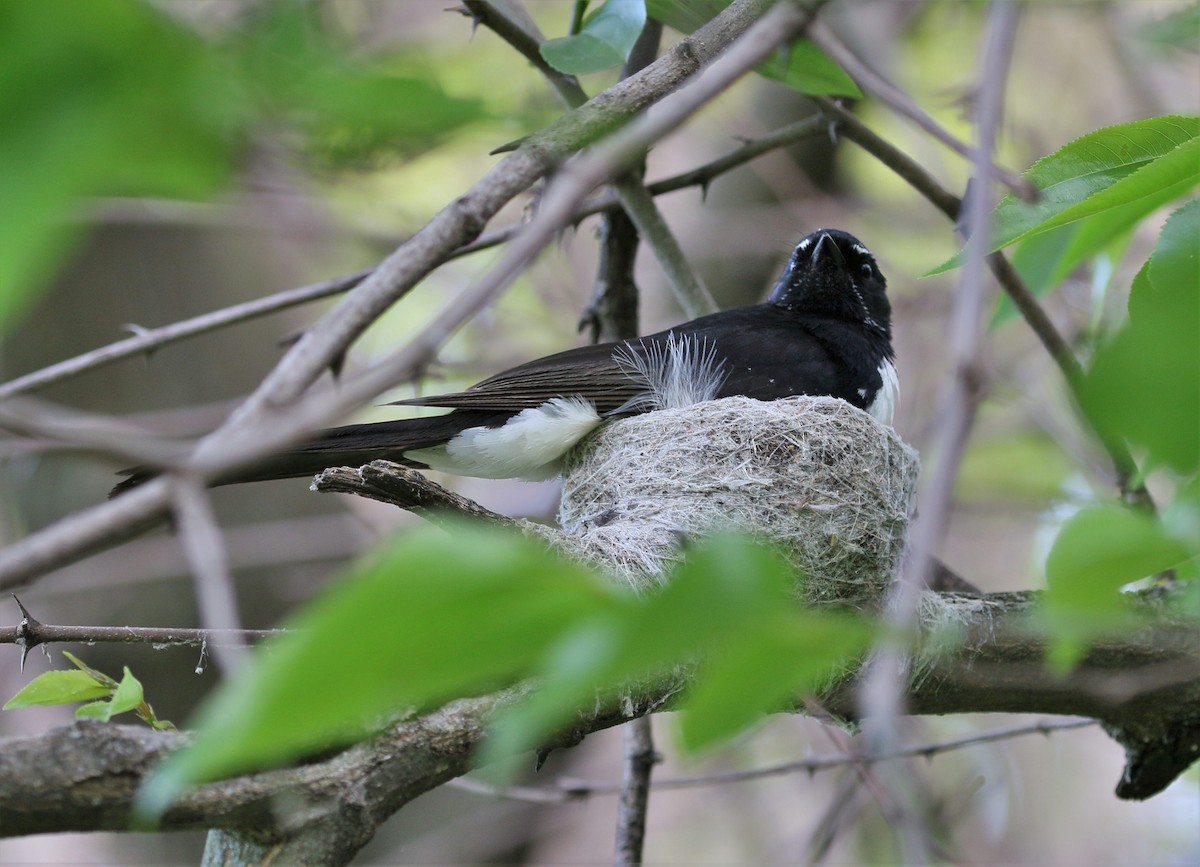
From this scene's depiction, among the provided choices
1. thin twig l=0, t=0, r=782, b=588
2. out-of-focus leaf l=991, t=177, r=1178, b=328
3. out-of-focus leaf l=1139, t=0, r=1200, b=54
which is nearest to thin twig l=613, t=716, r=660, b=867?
out-of-focus leaf l=991, t=177, r=1178, b=328

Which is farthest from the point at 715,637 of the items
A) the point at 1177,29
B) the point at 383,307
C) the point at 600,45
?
the point at 1177,29

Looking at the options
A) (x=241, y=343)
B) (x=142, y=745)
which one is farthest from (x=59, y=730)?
(x=241, y=343)

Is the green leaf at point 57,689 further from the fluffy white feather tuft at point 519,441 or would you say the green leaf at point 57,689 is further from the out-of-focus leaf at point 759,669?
the fluffy white feather tuft at point 519,441

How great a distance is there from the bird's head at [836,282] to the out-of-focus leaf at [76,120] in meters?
3.63

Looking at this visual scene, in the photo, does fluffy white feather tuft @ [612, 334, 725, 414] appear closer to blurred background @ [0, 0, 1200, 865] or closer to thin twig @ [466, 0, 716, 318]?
thin twig @ [466, 0, 716, 318]

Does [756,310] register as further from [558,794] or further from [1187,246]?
[1187,246]

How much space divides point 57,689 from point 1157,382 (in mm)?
1719

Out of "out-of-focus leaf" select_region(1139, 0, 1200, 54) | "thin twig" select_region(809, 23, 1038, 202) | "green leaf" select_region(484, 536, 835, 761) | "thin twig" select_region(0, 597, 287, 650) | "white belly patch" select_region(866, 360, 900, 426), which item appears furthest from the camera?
"white belly patch" select_region(866, 360, 900, 426)

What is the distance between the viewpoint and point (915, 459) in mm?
3324

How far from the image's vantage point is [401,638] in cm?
64

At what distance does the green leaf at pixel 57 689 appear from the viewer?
5.92 feet

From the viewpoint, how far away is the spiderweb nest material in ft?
9.27

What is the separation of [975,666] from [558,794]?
52.7 inches

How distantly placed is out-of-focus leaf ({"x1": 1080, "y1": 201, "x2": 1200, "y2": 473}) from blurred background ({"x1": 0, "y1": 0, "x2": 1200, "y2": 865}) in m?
2.74
